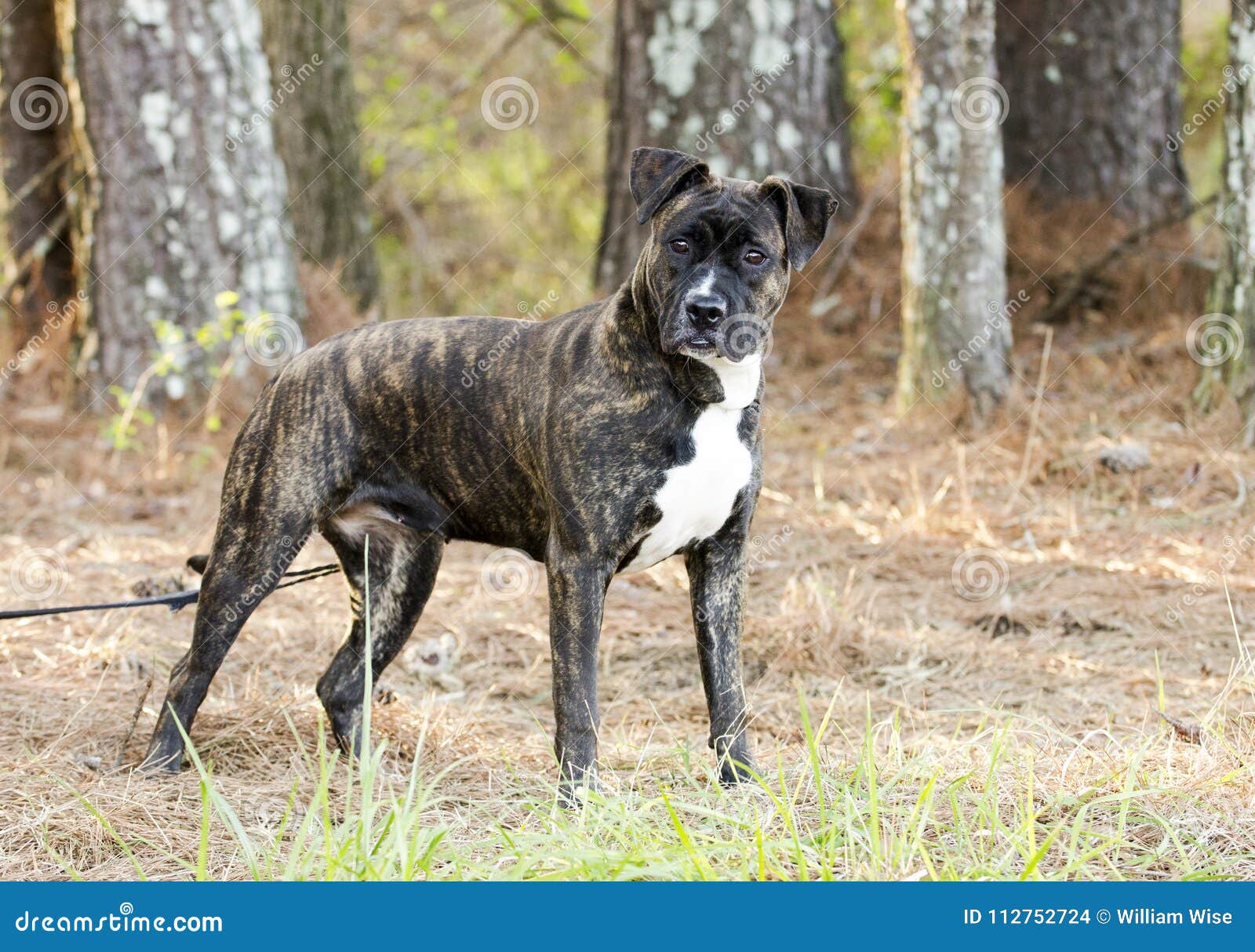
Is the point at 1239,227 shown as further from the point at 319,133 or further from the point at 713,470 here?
the point at 319,133

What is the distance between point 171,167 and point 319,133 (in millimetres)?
3164

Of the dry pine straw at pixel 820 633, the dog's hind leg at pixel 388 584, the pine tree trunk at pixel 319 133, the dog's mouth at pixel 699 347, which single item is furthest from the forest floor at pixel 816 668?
the pine tree trunk at pixel 319 133

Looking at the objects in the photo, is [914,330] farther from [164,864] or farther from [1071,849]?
[164,864]

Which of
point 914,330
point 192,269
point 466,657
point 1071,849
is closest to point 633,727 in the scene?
point 466,657

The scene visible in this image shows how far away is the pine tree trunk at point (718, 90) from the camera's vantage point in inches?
307

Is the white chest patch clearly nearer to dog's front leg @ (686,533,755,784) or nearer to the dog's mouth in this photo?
the dog's mouth

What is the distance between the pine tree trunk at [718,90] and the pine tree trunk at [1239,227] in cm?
255

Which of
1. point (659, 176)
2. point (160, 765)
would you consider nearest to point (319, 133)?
point (659, 176)

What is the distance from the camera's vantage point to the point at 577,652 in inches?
140

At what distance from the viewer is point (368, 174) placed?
13.1 metres

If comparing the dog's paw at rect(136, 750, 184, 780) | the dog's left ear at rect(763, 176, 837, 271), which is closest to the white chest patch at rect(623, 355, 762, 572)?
the dog's left ear at rect(763, 176, 837, 271)

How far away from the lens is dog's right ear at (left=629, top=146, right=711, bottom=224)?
366cm

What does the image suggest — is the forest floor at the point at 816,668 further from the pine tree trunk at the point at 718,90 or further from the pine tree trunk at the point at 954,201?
the pine tree trunk at the point at 718,90
